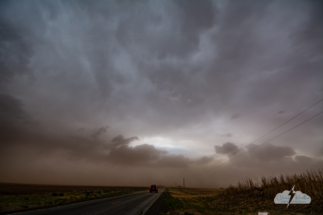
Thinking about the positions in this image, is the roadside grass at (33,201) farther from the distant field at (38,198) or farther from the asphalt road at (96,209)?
the asphalt road at (96,209)

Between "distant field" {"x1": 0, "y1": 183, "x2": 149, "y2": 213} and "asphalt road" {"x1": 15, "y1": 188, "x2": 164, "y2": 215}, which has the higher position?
"asphalt road" {"x1": 15, "y1": 188, "x2": 164, "y2": 215}

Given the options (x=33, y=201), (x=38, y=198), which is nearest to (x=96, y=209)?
(x=33, y=201)

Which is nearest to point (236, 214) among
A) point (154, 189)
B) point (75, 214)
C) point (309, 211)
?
point (309, 211)

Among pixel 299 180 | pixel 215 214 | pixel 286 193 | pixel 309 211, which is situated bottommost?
pixel 215 214

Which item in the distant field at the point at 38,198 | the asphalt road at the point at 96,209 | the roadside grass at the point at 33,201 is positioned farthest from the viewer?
the distant field at the point at 38,198

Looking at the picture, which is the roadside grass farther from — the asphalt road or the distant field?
the asphalt road

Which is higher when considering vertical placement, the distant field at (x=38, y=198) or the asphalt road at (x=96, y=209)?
the asphalt road at (x=96, y=209)

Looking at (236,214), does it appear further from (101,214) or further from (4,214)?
(4,214)

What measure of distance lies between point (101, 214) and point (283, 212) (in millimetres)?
13618

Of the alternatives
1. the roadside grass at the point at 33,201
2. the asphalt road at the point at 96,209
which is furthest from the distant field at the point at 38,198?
the asphalt road at the point at 96,209

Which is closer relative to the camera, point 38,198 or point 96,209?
point 96,209

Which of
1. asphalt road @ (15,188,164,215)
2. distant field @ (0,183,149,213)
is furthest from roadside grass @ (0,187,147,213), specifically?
asphalt road @ (15,188,164,215)

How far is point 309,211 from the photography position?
10.2 m

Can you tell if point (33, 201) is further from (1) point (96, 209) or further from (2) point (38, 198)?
A: (1) point (96, 209)
